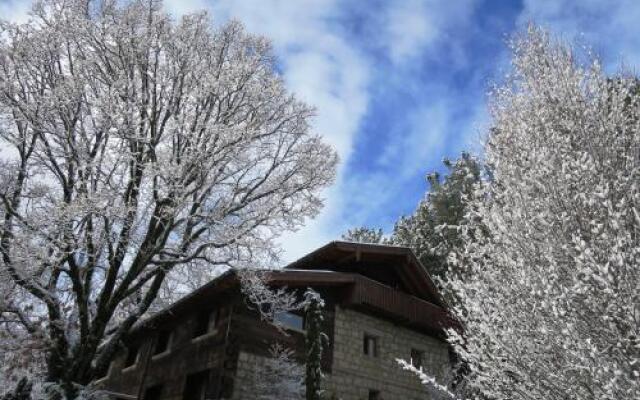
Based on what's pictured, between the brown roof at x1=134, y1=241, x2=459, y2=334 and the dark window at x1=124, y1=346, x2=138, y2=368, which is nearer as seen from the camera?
the brown roof at x1=134, y1=241, x2=459, y2=334

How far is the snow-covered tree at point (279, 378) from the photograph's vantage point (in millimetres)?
14266

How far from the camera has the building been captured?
1496 centimetres

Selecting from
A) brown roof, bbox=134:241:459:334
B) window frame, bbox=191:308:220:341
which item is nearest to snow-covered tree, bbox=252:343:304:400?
window frame, bbox=191:308:220:341

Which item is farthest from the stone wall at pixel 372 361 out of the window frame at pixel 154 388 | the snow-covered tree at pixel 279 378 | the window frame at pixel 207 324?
the window frame at pixel 154 388

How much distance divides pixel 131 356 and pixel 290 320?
10899 millimetres

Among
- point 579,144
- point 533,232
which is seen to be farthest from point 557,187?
point 579,144

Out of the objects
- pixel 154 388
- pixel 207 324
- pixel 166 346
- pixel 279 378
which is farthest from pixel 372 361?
pixel 154 388

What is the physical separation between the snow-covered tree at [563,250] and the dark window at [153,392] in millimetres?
13454

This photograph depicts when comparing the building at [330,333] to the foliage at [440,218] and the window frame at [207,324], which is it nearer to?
the window frame at [207,324]

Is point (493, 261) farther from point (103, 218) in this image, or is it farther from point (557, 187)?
point (103, 218)

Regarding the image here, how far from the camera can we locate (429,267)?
30.6 m

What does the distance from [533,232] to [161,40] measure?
40.5 ft

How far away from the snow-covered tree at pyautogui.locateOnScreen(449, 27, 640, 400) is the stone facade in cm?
719

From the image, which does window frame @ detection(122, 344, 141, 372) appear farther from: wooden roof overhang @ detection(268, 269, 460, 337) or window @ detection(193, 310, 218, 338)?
wooden roof overhang @ detection(268, 269, 460, 337)
